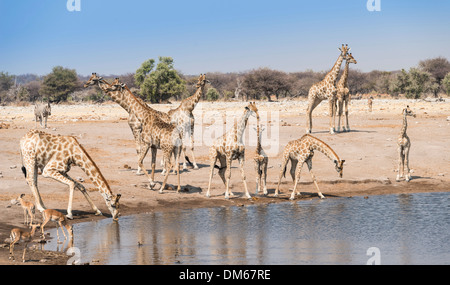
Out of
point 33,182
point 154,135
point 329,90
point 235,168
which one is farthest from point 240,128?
point 329,90

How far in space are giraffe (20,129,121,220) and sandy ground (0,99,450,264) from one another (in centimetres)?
70

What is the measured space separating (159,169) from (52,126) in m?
12.4

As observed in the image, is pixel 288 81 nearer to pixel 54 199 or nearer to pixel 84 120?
pixel 84 120

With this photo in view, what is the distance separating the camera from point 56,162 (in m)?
14.6

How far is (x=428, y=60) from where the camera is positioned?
7194cm

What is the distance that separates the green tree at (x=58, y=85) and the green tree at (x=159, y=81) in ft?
51.3

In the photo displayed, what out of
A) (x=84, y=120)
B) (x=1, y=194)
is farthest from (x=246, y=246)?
(x=84, y=120)

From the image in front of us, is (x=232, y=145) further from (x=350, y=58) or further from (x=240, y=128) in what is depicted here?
(x=350, y=58)

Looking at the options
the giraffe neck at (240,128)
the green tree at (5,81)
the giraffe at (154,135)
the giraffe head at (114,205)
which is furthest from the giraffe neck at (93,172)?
the green tree at (5,81)

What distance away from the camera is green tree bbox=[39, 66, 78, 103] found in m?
65.9

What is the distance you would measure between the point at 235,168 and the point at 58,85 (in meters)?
48.9

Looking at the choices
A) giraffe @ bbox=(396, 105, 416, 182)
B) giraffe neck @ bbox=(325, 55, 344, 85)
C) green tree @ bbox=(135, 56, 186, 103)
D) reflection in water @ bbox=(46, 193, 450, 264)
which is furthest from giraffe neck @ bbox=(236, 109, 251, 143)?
green tree @ bbox=(135, 56, 186, 103)

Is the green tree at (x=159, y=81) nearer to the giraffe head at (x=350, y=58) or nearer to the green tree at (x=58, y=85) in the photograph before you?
the green tree at (x=58, y=85)
